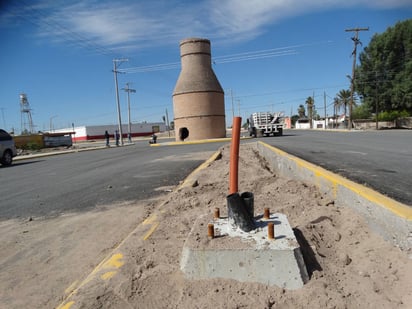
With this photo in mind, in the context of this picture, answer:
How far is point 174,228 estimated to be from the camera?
3.60m

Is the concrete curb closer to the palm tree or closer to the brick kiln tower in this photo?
the brick kiln tower

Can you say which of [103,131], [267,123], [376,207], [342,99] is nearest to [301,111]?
[342,99]

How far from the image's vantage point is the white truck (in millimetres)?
29688

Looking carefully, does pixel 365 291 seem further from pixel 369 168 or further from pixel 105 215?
pixel 369 168

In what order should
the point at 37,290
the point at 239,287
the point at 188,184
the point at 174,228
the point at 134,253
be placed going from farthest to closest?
the point at 188,184 → the point at 174,228 → the point at 134,253 → the point at 37,290 → the point at 239,287

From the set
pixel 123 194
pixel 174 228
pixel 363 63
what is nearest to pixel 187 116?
pixel 123 194

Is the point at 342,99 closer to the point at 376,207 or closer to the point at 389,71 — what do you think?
the point at 389,71

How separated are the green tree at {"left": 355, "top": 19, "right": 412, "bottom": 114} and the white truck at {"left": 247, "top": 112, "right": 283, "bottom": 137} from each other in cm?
2353

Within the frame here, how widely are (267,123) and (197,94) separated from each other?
7.37 metres

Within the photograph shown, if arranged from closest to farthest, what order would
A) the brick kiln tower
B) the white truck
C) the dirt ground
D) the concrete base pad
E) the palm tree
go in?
the dirt ground
the concrete base pad
the brick kiln tower
the white truck
the palm tree

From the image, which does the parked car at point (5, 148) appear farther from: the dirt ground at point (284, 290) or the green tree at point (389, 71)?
the green tree at point (389, 71)

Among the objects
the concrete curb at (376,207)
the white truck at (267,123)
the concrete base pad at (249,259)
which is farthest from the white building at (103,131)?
the concrete base pad at (249,259)

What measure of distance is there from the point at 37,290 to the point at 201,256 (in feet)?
4.80

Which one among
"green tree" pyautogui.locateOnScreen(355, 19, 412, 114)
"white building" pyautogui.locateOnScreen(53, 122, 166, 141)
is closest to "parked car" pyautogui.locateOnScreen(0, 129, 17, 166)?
"green tree" pyautogui.locateOnScreen(355, 19, 412, 114)
